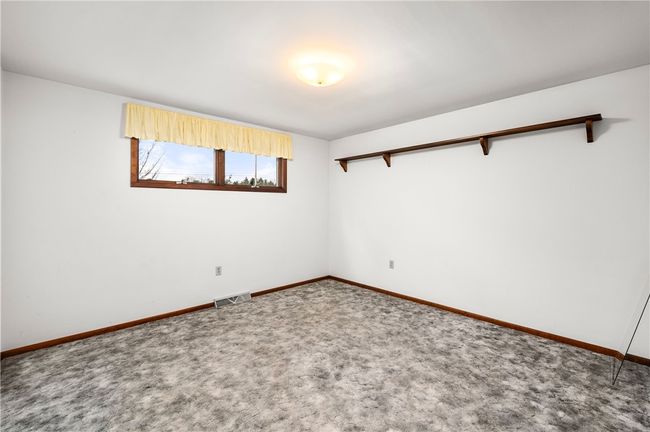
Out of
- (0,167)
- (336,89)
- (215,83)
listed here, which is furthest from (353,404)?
(0,167)

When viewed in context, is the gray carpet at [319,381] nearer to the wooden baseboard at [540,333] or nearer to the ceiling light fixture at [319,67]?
the wooden baseboard at [540,333]

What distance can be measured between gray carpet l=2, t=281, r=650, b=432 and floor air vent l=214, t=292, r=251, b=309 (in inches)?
22.6

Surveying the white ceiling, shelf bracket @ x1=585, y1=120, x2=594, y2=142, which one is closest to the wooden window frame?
the white ceiling

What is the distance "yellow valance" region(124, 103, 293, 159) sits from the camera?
3.23m

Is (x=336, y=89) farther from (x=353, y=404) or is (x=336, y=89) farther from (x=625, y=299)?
(x=625, y=299)

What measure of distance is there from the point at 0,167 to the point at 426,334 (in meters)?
4.33

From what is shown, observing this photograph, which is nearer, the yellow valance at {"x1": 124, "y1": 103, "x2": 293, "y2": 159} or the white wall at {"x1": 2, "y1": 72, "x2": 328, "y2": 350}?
the white wall at {"x1": 2, "y1": 72, "x2": 328, "y2": 350}

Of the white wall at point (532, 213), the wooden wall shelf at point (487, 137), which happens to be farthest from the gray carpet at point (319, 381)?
the wooden wall shelf at point (487, 137)

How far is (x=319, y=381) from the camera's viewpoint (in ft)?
7.30

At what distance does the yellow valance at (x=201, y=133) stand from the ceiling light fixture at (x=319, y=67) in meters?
1.80

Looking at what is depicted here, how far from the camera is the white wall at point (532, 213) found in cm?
257

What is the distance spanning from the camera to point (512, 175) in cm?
321

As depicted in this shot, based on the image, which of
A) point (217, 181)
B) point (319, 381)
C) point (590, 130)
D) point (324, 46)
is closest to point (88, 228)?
point (217, 181)

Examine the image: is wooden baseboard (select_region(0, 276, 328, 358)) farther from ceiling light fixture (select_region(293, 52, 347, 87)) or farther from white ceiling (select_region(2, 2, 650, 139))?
ceiling light fixture (select_region(293, 52, 347, 87))
